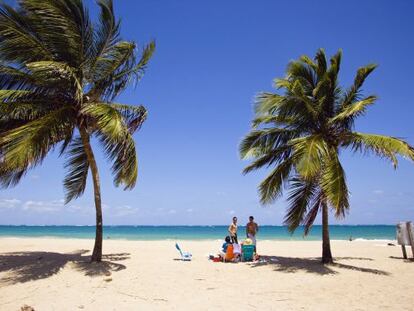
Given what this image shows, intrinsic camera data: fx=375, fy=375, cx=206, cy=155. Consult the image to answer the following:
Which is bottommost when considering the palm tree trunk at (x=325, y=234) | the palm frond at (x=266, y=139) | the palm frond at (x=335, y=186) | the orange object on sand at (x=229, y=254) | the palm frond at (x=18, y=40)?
the orange object on sand at (x=229, y=254)

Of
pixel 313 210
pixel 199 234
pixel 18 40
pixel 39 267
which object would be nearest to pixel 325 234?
pixel 313 210

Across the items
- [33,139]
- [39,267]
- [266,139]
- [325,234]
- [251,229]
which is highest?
[266,139]

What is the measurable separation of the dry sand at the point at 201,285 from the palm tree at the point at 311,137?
1812 millimetres

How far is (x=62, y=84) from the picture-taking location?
33.1ft

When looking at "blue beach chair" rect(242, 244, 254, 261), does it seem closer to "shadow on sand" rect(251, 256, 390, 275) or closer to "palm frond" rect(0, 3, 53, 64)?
"shadow on sand" rect(251, 256, 390, 275)

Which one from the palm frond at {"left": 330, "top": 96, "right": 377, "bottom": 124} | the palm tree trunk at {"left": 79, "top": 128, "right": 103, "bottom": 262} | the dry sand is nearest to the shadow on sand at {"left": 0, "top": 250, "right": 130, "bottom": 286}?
the dry sand

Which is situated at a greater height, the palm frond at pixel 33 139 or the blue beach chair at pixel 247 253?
the palm frond at pixel 33 139

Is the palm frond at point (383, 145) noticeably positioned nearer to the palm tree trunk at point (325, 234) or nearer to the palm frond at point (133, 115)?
the palm tree trunk at point (325, 234)

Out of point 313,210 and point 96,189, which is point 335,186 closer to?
point 313,210

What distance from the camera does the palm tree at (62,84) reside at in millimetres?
9383

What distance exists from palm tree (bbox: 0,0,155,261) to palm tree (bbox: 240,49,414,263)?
13.3 ft

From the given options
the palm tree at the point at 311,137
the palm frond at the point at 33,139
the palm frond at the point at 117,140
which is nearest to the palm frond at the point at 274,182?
the palm tree at the point at 311,137

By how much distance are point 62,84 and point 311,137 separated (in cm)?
717

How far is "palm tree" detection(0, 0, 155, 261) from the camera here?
30.8 feet
